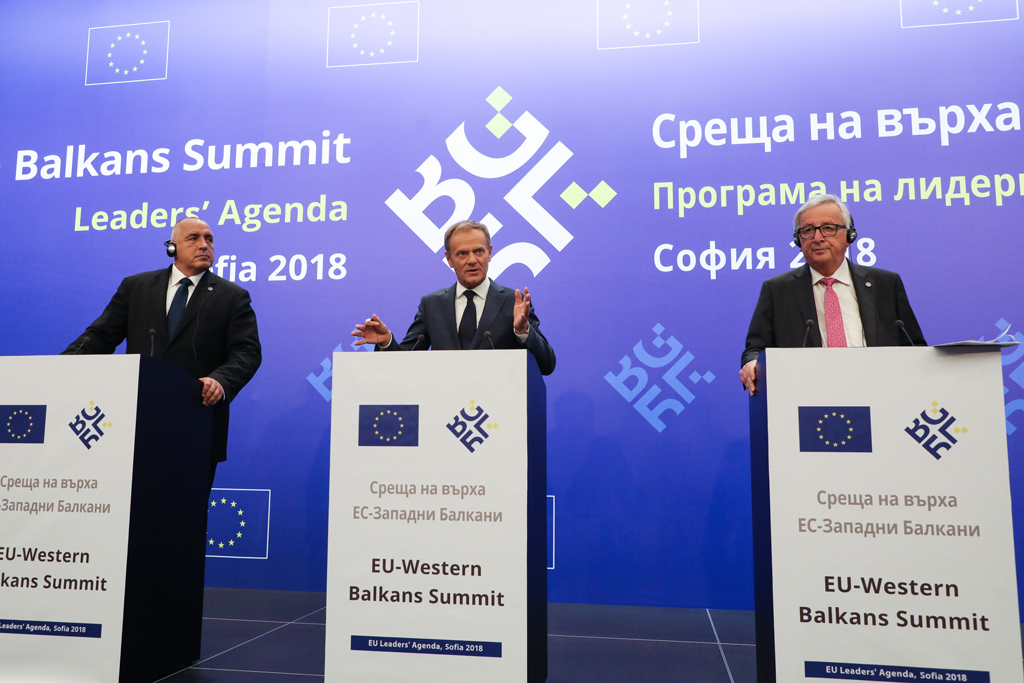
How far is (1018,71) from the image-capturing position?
3.61 metres

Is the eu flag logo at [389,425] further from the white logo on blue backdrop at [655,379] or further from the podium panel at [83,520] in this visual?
the white logo on blue backdrop at [655,379]

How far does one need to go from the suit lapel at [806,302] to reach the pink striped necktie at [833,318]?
37 mm

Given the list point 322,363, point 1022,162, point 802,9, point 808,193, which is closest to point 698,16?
point 802,9

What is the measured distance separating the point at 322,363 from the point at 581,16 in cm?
229

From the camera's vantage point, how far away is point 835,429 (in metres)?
1.89

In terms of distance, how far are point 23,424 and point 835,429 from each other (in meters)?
2.29

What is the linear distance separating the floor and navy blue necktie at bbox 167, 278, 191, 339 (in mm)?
1187

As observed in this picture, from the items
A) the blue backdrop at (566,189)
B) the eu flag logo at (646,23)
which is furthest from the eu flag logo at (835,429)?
the eu flag logo at (646,23)

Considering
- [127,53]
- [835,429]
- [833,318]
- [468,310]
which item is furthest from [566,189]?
[127,53]

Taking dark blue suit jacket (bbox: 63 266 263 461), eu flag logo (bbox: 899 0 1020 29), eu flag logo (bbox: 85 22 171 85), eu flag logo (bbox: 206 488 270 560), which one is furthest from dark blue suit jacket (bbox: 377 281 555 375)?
eu flag logo (bbox: 85 22 171 85)

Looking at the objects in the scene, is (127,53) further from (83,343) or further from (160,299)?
(83,343)

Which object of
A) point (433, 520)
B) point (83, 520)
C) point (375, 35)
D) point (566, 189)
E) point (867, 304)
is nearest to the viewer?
point (433, 520)

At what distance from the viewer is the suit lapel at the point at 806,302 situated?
97.8 inches

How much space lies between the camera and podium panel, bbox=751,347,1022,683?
178cm
